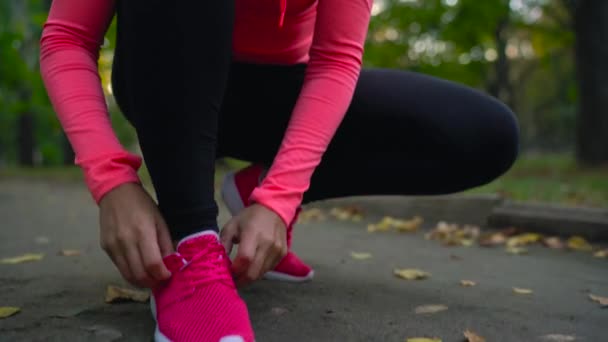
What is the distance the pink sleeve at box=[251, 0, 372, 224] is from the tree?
7114mm

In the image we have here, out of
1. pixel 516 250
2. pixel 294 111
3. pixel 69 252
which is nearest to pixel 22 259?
pixel 69 252

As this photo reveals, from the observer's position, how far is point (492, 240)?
2967mm

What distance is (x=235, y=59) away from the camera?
155cm

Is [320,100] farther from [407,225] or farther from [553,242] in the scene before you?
[407,225]

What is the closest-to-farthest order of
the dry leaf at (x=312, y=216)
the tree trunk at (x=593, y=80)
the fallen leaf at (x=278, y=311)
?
the fallen leaf at (x=278, y=311) → the dry leaf at (x=312, y=216) → the tree trunk at (x=593, y=80)

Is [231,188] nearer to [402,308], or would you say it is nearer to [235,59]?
[235,59]

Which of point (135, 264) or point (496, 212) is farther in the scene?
point (496, 212)

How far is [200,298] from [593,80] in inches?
300

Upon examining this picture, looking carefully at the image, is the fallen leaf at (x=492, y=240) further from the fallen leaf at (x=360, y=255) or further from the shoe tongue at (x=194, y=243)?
the shoe tongue at (x=194, y=243)

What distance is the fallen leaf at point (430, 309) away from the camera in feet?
5.05

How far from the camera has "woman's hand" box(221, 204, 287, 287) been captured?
1.09 m

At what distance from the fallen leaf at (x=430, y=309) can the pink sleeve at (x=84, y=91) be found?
31.8 inches

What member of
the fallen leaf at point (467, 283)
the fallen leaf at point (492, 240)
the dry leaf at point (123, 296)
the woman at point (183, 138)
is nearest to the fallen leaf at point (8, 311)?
the dry leaf at point (123, 296)

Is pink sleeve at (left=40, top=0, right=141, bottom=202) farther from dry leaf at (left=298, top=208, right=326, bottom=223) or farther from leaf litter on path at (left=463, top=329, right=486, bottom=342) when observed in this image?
dry leaf at (left=298, top=208, right=326, bottom=223)
